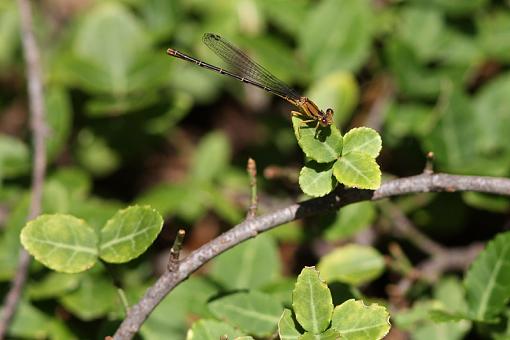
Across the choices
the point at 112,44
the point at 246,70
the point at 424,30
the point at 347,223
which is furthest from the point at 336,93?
the point at 112,44

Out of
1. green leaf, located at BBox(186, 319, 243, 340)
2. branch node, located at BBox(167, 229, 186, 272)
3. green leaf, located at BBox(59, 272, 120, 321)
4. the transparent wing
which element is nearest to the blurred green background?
green leaf, located at BBox(59, 272, 120, 321)

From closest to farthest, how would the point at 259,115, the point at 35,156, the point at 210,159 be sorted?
1. the point at 35,156
2. the point at 210,159
3. the point at 259,115

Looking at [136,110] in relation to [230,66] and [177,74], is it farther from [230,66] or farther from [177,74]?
[177,74]

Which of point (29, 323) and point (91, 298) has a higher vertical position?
point (91, 298)

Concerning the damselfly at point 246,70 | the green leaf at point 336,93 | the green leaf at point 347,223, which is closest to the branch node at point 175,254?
the damselfly at point 246,70

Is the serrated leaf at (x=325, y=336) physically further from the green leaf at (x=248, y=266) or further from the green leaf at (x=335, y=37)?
the green leaf at (x=335, y=37)

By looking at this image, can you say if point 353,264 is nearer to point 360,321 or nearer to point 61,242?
point 360,321

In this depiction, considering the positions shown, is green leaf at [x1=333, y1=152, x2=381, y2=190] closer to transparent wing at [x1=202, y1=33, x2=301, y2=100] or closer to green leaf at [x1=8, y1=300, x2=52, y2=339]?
transparent wing at [x1=202, y1=33, x2=301, y2=100]
